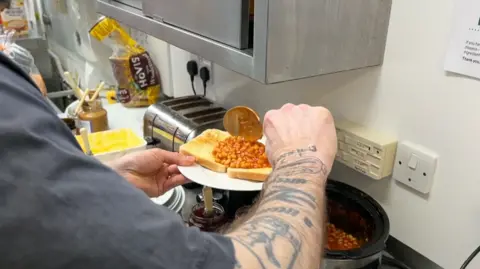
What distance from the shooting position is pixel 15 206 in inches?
14.0

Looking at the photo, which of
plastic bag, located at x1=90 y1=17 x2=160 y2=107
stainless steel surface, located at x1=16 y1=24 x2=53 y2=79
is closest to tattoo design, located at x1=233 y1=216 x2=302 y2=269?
plastic bag, located at x1=90 y1=17 x2=160 y2=107

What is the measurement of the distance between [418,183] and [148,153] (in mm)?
521

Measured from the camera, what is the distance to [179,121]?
1.26m

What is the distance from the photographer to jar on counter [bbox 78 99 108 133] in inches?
57.6

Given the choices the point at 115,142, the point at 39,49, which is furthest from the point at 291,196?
the point at 39,49

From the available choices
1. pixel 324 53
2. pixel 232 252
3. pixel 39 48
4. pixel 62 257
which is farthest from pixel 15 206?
pixel 39 48

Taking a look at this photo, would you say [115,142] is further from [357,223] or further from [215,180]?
[357,223]

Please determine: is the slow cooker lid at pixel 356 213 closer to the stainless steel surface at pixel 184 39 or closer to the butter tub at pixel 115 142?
the stainless steel surface at pixel 184 39

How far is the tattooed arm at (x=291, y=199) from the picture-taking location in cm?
49

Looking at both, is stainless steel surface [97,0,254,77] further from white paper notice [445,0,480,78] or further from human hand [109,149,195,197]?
white paper notice [445,0,480,78]

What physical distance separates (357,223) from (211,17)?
0.51m

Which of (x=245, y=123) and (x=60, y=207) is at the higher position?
(x=60, y=207)

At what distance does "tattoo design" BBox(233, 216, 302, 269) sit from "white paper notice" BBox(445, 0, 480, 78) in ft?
1.47

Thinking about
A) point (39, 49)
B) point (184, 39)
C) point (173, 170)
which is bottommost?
point (39, 49)
